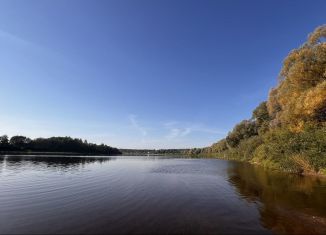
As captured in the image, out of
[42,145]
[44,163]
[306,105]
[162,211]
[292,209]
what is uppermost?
[42,145]

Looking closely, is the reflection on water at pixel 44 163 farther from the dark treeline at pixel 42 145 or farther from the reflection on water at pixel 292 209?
the dark treeline at pixel 42 145

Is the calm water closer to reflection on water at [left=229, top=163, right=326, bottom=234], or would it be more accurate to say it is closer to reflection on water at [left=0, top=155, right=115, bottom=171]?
reflection on water at [left=229, top=163, right=326, bottom=234]

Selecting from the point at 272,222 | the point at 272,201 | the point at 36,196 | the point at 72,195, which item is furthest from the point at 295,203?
the point at 36,196

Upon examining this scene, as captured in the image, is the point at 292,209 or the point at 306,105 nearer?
the point at 292,209

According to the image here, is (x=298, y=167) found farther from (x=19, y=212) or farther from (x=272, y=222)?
(x=19, y=212)

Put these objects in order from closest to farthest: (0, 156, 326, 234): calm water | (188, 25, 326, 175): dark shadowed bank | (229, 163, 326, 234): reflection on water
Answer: (0, 156, 326, 234): calm water, (229, 163, 326, 234): reflection on water, (188, 25, 326, 175): dark shadowed bank

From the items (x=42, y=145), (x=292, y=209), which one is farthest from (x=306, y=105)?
(x=42, y=145)

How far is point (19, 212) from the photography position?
12875 mm

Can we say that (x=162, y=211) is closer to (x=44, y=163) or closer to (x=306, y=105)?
(x=306, y=105)

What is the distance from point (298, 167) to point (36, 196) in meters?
31.0

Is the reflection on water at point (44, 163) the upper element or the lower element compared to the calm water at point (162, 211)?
upper

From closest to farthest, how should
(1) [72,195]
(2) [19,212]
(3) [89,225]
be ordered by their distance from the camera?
1. (3) [89,225]
2. (2) [19,212]
3. (1) [72,195]

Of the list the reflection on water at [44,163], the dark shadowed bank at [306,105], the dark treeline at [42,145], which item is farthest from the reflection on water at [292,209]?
the dark treeline at [42,145]

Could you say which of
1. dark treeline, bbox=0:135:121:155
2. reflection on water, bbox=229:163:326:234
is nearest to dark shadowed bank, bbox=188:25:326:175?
reflection on water, bbox=229:163:326:234
